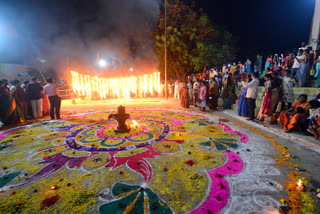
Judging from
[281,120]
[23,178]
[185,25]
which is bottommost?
[23,178]

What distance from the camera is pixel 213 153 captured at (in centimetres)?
350

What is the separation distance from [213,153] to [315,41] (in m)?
13.2

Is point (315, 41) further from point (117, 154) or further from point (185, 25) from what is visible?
point (117, 154)

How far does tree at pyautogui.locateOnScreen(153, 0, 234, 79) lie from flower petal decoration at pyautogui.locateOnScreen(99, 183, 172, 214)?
52.7ft

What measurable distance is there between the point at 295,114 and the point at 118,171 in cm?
565

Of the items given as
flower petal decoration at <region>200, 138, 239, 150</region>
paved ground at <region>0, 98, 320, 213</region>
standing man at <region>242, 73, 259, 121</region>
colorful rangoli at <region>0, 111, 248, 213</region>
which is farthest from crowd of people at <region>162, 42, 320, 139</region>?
flower petal decoration at <region>200, 138, 239, 150</region>

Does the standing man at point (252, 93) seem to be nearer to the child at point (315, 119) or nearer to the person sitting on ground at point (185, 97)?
the child at point (315, 119)

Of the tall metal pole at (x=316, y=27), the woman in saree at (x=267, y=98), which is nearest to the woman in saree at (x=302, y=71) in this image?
the woman in saree at (x=267, y=98)

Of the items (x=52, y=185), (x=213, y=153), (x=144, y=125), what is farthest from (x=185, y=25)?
(x=52, y=185)

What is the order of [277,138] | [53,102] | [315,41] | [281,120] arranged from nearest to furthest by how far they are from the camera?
[277,138] < [281,120] < [53,102] < [315,41]

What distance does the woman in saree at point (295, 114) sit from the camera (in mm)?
4668

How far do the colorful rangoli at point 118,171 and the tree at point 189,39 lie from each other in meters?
14.1

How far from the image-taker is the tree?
→ 16750 mm

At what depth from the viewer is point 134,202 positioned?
2080mm
